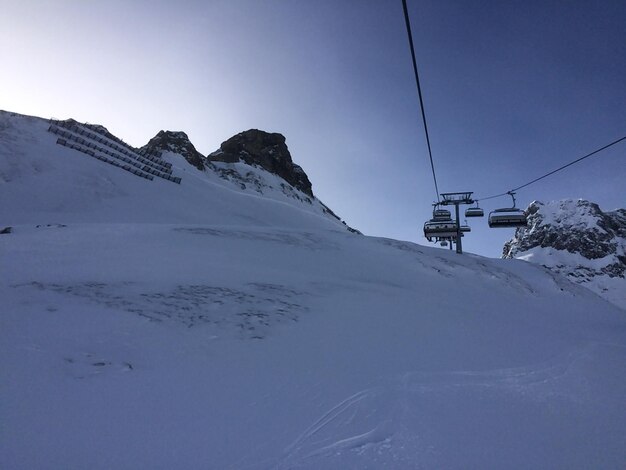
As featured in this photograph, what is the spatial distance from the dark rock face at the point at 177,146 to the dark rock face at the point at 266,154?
12.7 m

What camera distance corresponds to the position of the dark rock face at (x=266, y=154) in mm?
81375

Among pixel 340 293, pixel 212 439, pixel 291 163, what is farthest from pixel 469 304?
pixel 291 163

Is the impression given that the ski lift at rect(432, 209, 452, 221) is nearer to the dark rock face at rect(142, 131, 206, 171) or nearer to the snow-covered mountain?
the dark rock face at rect(142, 131, 206, 171)

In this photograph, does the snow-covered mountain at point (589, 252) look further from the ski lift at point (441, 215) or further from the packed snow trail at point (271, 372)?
the packed snow trail at point (271, 372)

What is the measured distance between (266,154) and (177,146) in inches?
1076

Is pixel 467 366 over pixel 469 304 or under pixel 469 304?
under

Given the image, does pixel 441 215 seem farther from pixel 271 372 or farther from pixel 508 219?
pixel 271 372

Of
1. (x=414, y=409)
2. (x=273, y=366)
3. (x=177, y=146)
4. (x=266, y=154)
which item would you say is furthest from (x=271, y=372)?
(x=266, y=154)

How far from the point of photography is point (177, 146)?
6069cm

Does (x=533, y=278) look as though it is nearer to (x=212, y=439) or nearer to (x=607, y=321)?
(x=607, y=321)

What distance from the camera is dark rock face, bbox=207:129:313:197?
8138cm

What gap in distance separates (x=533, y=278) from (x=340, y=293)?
41.0 ft

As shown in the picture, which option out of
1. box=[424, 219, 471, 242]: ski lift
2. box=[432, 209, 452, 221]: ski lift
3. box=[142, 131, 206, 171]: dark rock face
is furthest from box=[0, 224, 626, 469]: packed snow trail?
box=[142, 131, 206, 171]: dark rock face

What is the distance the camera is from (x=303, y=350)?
20.2 feet
